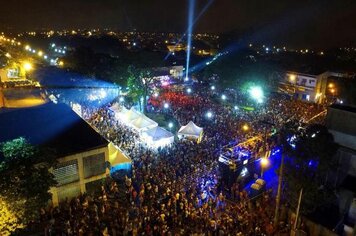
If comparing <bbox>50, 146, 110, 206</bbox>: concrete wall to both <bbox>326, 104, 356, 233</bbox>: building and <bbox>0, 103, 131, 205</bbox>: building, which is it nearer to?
<bbox>0, 103, 131, 205</bbox>: building

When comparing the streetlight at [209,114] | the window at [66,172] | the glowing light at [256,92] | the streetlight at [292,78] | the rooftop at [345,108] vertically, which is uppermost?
the streetlight at [292,78]

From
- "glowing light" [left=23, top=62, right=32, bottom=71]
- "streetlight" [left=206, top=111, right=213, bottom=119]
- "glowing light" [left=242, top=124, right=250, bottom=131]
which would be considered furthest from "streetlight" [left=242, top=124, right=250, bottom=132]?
"glowing light" [left=23, top=62, right=32, bottom=71]

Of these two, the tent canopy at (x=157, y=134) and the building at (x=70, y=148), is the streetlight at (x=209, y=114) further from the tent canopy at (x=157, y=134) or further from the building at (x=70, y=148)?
the building at (x=70, y=148)

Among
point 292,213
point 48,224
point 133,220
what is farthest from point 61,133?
point 292,213

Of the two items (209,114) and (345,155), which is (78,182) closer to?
(345,155)

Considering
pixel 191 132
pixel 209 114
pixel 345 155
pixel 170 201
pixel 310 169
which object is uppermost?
pixel 345 155

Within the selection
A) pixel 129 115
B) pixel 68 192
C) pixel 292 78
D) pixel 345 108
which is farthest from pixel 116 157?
pixel 292 78

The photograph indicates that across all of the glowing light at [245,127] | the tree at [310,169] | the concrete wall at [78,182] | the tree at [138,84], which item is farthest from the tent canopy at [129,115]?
the tree at [310,169]
